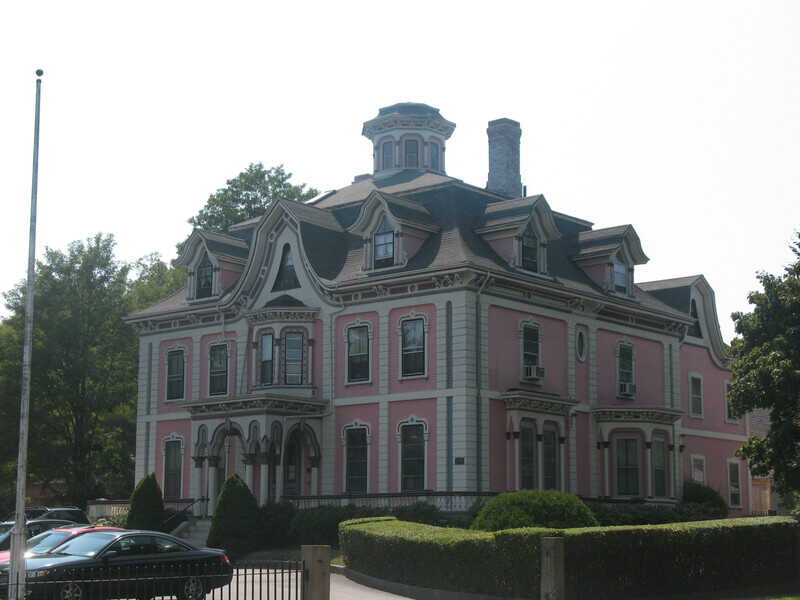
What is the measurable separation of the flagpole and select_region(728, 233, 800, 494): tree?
66.2 ft

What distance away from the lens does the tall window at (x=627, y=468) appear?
143 feet

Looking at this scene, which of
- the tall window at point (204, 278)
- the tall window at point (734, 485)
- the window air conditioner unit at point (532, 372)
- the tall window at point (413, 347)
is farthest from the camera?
the tall window at point (734, 485)

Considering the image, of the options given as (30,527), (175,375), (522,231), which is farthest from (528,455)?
(30,527)

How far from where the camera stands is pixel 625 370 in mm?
45969

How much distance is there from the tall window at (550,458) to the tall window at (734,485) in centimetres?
1395

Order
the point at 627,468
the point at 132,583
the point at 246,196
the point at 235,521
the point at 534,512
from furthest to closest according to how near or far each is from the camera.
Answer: the point at 246,196, the point at 627,468, the point at 235,521, the point at 534,512, the point at 132,583

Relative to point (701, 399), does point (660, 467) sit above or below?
below

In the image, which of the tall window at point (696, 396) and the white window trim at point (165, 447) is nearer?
the white window trim at point (165, 447)

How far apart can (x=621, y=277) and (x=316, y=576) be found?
29114mm

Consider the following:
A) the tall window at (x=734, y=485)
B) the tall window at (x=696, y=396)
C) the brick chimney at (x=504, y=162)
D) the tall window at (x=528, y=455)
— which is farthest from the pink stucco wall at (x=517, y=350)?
the tall window at (x=734, y=485)

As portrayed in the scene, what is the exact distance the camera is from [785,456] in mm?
34594

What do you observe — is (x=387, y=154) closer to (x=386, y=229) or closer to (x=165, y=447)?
(x=386, y=229)

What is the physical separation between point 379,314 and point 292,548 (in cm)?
823

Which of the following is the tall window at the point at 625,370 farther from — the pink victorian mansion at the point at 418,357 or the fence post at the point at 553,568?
the fence post at the point at 553,568
